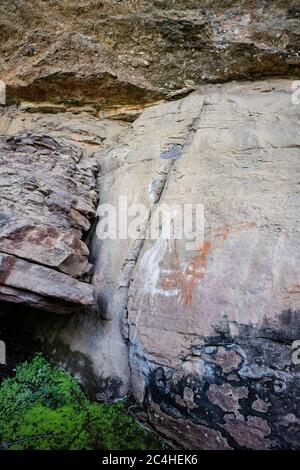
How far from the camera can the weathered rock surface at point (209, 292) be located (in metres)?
2.43

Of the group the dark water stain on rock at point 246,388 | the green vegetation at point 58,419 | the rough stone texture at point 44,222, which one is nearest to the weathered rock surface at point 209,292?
the dark water stain on rock at point 246,388

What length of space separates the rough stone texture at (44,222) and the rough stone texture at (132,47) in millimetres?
1298

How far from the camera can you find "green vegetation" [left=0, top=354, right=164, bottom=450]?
8.89 ft

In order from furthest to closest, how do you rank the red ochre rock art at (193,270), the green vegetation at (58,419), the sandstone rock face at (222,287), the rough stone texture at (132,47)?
the rough stone texture at (132,47) < the red ochre rock art at (193,270) < the green vegetation at (58,419) < the sandstone rock face at (222,287)

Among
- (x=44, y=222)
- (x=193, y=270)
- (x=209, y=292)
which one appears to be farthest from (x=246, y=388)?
(x=44, y=222)

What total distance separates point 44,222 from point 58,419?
1815 millimetres

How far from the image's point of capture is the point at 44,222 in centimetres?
336

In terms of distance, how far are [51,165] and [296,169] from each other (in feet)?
8.64

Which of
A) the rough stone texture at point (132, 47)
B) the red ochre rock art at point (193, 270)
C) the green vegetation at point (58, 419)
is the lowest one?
the green vegetation at point (58, 419)

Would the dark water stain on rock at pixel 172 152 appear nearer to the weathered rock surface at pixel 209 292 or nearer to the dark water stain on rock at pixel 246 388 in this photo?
the weathered rock surface at pixel 209 292

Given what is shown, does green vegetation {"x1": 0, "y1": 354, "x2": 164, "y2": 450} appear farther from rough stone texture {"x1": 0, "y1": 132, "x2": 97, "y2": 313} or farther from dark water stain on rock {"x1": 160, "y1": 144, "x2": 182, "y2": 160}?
dark water stain on rock {"x1": 160, "y1": 144, "x2": 182, "y2": 160}

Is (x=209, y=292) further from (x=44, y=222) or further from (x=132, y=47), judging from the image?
(x=132, y=47)

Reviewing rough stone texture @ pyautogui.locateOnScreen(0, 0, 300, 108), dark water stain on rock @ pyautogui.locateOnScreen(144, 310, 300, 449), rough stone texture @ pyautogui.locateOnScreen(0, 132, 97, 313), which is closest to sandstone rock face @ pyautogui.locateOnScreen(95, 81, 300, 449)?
dark water stain on rock @ pyautogui.locateOnScreen(144, 310, 300, 449)
